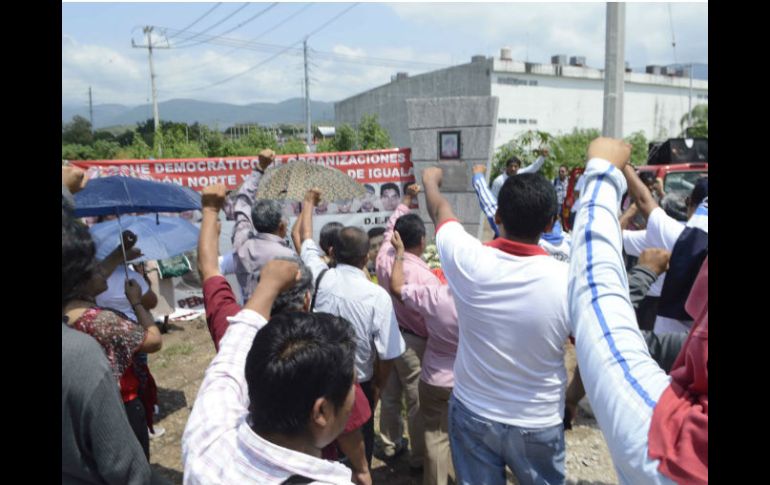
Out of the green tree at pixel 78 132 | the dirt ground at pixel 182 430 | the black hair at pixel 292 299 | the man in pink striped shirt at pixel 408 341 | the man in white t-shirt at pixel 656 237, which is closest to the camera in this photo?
the black hair at pixel 292 299

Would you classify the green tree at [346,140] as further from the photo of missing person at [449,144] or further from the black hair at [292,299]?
the black hair at [292,299]

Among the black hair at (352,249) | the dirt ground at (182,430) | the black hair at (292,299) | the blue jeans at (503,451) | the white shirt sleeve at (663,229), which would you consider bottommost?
the dirt ground at (182,430)

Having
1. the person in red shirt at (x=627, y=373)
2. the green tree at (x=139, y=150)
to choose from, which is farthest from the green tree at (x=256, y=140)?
the person in red shirt at (x=627, y=373)

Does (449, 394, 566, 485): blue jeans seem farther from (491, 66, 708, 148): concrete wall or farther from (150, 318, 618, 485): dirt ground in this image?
(491, 66, 708, 148): concrete wall

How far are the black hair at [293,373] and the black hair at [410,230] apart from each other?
210 cm

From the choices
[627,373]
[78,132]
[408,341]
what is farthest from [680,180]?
[78,132]

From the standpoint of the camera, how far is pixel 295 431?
134 centimetres

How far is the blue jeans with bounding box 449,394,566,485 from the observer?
225 centimetres

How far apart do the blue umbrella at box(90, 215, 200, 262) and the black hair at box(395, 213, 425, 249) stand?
58.8 inches

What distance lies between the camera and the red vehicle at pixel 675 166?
8.95 meters

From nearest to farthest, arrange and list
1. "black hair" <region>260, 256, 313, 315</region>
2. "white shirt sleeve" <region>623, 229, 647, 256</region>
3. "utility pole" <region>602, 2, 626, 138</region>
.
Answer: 1. "black hair" <region>260, 256, 313, 315</region>
2. "white shirt sleeve" <region>623, 229, 647, 256</region>
3. "utility pole" <region>602, 2, 626, 138</region>

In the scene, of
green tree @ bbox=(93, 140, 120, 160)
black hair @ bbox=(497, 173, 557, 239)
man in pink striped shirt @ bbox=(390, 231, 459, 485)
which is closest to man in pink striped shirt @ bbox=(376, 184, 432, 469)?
man in pink striped shirt @ bbox=(390, 231, 459, 485)
